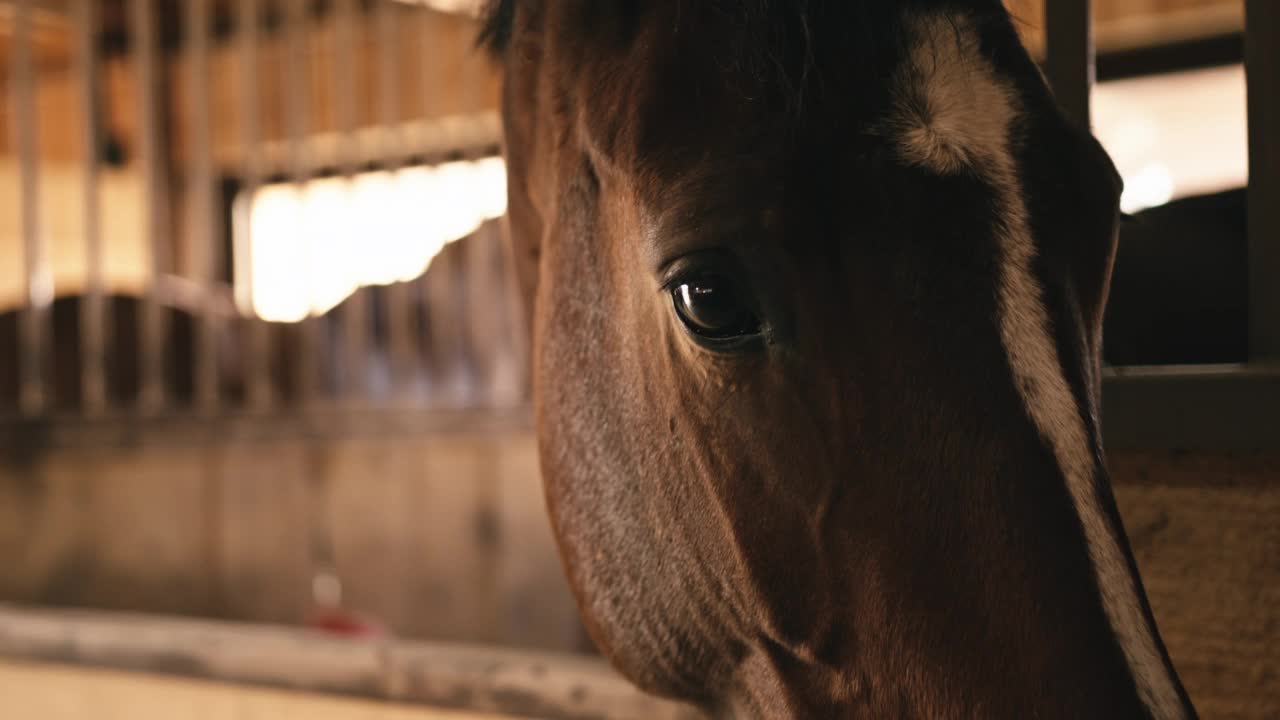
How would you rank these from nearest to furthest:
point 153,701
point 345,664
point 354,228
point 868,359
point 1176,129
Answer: point 868,359, point 345,664, point 153,701, point 354,228, point 1176,129

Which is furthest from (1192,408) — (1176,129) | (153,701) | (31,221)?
(1176,129)

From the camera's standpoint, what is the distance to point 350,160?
2061 millimetres

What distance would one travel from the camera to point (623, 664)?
0.63 meters

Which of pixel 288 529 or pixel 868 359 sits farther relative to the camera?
pixel 288 529

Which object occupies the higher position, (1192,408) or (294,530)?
(1192,408)

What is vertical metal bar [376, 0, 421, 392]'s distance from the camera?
2.05m

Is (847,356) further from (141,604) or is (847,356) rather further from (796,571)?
(141,604)

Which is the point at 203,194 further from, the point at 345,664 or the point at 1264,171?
the point at 1264,171

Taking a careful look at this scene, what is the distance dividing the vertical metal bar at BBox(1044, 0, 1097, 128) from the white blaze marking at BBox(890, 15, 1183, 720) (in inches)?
8.6

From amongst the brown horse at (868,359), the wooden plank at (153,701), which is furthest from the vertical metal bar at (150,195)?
the brown horse at (868,359)

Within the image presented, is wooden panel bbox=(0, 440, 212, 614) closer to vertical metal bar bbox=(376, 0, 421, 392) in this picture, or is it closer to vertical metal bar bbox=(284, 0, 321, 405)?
vertical metal bar bbox=(284, 0, 321, 405)

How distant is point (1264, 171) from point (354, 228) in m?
1.90

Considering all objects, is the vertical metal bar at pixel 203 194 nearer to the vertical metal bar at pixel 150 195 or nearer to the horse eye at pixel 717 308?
the vertical metal bar at pixel 150 195

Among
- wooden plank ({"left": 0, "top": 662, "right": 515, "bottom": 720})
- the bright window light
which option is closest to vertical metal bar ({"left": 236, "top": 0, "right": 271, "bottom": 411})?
wooden plank ({"left": 0, "top": 662, "right": 515, "bottom": 720})
